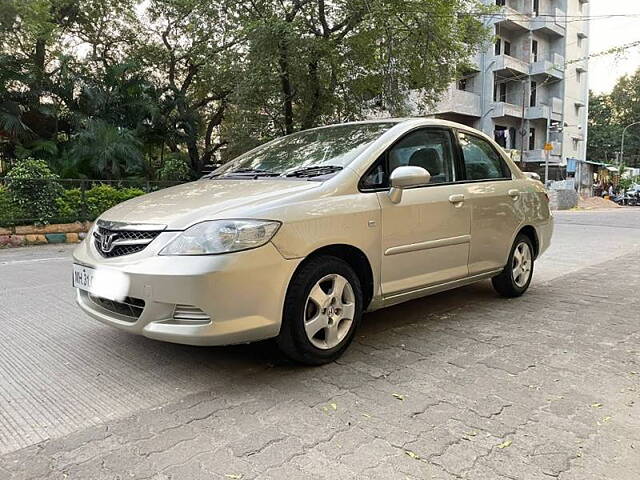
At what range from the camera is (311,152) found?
12.8ft

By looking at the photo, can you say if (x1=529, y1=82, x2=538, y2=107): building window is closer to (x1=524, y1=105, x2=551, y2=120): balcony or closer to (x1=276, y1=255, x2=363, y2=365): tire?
(x1=524, y1=105, x2=551, y2=120): balcony

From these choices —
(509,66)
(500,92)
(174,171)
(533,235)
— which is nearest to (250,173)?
(533,235)

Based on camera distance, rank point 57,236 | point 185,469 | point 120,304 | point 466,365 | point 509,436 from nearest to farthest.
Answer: point 185,469 → point 509,436 → point 120,304 → point 466,365 → point 57,236

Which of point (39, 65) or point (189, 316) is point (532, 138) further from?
point (189, 316)

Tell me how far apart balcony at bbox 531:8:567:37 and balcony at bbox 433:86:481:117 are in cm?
686

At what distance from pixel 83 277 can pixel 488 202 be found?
3.15m

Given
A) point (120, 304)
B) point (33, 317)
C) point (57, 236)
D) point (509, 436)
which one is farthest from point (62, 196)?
point (509, 436)

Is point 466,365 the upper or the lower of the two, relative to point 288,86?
lower

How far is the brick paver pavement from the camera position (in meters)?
2.17

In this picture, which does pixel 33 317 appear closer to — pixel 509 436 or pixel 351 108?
pixel 509 436

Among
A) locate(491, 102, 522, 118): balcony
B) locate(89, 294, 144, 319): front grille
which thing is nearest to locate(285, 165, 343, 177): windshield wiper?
locate(89, 294, 144, 319): front grille

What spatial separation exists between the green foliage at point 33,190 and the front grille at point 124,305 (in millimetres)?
8325

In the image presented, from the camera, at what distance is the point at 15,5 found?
12805 mm

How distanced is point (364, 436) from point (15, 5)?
47.7ft
